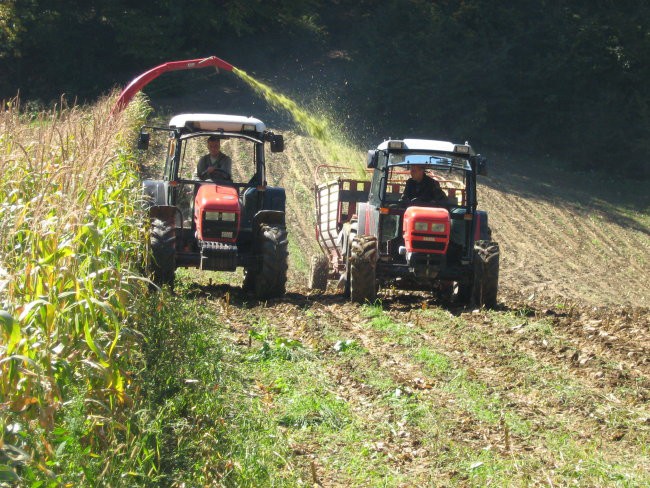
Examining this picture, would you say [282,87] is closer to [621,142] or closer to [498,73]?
[498,73]

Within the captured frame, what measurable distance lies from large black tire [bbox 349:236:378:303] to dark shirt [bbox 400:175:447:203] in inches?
39.6

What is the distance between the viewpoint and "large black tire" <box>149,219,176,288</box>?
10805 millimetres

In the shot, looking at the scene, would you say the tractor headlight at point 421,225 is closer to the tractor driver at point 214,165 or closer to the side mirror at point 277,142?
the side mirror at point 277,142

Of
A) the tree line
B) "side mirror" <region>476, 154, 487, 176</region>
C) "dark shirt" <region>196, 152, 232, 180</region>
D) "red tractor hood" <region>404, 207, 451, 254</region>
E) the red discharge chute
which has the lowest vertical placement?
"red tractor hood" <region>404, 207, 451, 254</region>

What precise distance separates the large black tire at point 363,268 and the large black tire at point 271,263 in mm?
786

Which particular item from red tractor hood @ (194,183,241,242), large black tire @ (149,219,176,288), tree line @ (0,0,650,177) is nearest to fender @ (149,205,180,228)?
large black tire @ (149,219,176,288)

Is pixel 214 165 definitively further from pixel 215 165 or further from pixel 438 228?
pixel 438 228

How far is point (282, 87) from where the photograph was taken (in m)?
34.5

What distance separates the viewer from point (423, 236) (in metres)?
11.4

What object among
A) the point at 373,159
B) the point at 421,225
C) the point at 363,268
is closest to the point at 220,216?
the point at 363,268

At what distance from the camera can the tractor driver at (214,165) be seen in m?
12.2

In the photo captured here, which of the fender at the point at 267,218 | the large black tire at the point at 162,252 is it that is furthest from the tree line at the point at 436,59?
the large black tire at the point at 162,252

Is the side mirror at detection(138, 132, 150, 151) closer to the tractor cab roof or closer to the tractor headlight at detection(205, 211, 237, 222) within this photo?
the tractor headlight at detection(205, 211, 237, 222)

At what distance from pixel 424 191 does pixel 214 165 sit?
261cm
